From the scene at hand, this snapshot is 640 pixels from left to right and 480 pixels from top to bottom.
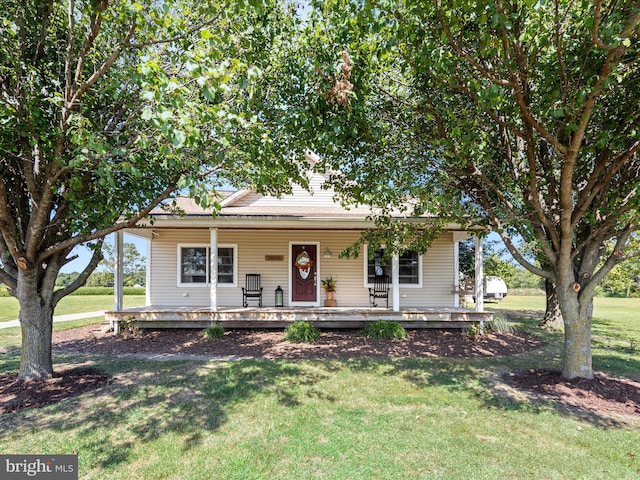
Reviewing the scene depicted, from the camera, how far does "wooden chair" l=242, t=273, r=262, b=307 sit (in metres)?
10.1

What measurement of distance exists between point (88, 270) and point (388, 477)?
4.86 m

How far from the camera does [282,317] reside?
8.51 metres

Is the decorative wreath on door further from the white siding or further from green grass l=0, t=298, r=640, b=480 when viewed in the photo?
green grass l=0, t=298, r=640, b=480

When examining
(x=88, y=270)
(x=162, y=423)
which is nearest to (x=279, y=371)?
(x=162, y=423)

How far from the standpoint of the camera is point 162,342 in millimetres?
7703

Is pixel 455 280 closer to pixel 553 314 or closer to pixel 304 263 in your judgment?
pixel 553 314

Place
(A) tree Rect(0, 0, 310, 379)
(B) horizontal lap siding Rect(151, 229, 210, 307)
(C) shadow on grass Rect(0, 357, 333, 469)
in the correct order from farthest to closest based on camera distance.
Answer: (B) horizontal lap siding Rect(151, 229, 210, 307) → (A) tree Rect(0, 0, 310, 379) → (C) shadow on grass Rect(0, 357, 333, 469)

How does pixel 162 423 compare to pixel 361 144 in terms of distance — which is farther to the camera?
pixel 361 144

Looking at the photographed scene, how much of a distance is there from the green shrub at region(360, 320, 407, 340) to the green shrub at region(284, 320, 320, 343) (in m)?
1.25

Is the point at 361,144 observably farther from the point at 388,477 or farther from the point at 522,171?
the point at 388,477

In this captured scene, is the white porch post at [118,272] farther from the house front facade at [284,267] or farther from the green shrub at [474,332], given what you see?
the green shrub at [474,332]

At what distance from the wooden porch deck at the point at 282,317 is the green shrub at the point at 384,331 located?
0.44m

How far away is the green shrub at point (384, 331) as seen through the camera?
25.9 feet

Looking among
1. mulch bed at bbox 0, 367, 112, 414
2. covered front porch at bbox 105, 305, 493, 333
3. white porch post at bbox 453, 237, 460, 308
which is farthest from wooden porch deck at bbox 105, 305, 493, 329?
mulch bed at bbox 0, 367, 112, 414
